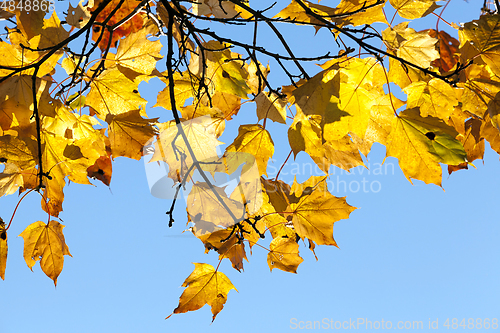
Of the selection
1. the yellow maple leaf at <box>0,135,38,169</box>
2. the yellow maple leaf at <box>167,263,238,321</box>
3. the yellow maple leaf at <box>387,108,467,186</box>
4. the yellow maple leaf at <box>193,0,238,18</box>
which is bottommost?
the yellow maple leaf at <box>167,263,238,321</box>

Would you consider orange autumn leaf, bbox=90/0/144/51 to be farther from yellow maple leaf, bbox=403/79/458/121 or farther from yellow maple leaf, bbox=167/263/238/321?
yellow maple leaf, bbox=403/79/458/121

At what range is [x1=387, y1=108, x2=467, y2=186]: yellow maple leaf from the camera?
815 millimetres

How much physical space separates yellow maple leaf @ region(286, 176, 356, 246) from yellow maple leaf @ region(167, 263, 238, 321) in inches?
14.2

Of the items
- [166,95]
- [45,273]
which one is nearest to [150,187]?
[166,95]

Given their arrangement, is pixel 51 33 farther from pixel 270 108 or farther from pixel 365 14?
pixel 365 14

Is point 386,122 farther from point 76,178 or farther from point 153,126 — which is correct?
point 76,178

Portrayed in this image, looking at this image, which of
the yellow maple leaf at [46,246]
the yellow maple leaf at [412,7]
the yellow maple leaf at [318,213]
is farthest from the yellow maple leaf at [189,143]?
the yellow maple leaf at [412,7]

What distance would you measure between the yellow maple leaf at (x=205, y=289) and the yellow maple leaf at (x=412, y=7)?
40.9 inches

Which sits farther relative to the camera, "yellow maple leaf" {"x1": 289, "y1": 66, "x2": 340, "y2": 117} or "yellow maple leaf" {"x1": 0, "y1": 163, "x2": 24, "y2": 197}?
"yellow maple leaf" {"x1": 0, "y1": 163, "x2": 24, "y2": 197}

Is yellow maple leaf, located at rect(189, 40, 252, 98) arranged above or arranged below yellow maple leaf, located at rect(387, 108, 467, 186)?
above

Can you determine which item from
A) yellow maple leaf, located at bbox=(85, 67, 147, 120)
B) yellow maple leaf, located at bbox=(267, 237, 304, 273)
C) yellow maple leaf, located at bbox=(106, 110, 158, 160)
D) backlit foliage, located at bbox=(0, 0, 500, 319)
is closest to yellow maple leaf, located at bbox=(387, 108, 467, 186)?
backlit foliage, located at bbox=(0, 0, 500, 319)

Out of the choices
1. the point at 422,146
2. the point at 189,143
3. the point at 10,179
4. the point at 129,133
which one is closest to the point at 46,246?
the point at 10,179

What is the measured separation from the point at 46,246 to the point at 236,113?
81 centimetres

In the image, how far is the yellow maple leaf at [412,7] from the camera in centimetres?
93
